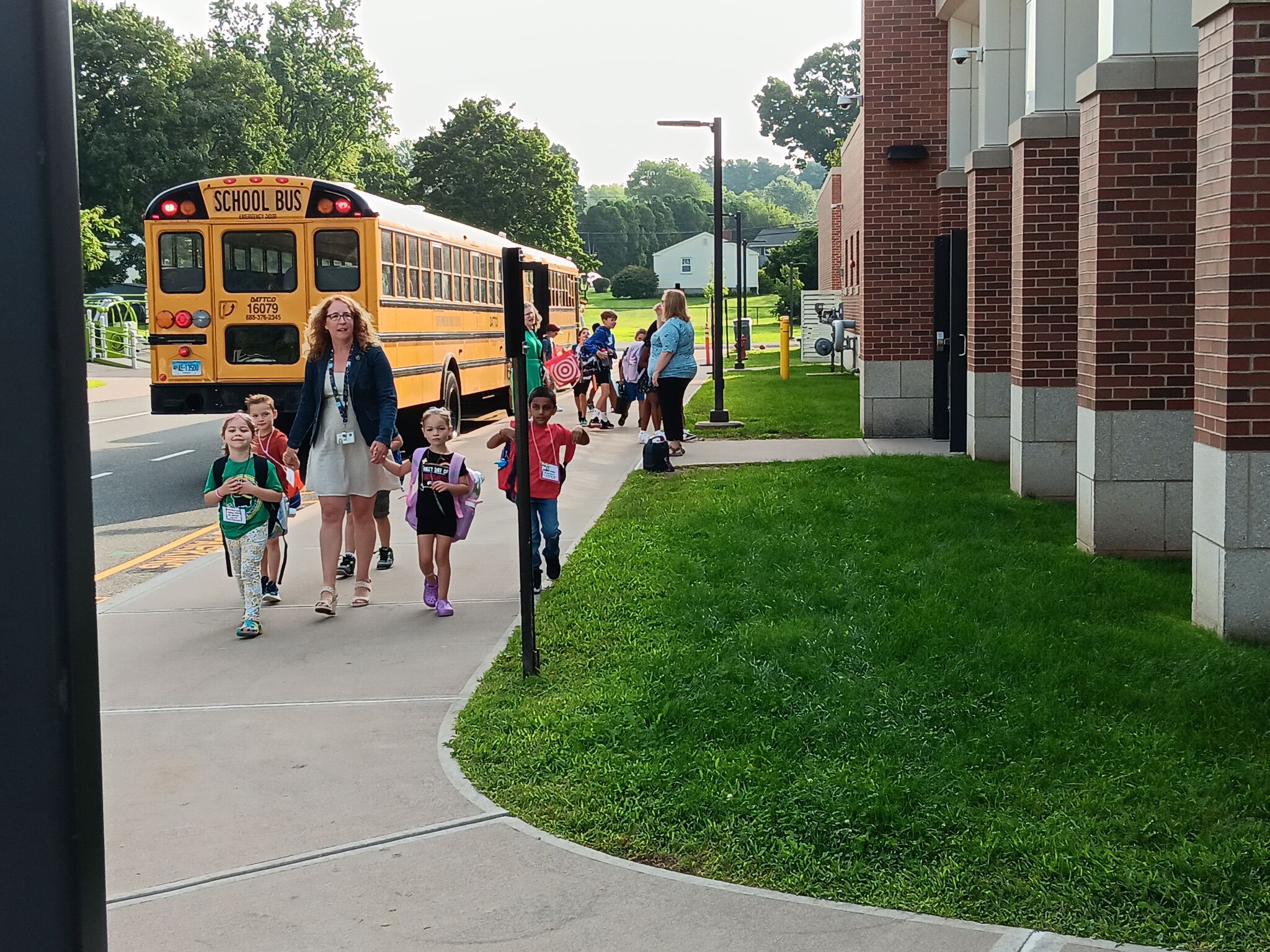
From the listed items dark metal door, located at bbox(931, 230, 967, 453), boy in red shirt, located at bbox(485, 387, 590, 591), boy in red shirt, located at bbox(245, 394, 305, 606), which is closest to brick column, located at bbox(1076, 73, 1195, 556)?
boy in red shirt, located at bbox(485, 387, 590, 591)

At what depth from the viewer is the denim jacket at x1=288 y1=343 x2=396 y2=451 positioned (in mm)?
9172

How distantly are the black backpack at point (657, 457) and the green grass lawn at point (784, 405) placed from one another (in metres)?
3.66

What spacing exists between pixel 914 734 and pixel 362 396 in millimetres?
4474

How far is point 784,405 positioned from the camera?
83.6 ft

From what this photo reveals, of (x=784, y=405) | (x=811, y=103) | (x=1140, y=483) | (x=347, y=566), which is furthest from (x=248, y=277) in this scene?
(x=811, y=103)

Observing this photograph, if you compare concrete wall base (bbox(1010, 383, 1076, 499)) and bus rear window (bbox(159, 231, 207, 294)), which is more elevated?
bus rear window (bbox(159, 231, 207, 294))

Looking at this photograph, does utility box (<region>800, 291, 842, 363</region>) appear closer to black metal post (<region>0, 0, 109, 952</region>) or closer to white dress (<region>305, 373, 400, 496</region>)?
white dress (<region>305, 373, 400, 496</region>)

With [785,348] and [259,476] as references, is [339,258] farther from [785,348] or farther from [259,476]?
[785,348]

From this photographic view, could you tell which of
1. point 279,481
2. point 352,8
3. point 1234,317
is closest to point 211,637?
point 279,481

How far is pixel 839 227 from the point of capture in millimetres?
46594

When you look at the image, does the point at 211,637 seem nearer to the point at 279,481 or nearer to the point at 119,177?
the point at 279,481

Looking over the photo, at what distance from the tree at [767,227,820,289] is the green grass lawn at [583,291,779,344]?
3513 millimetres

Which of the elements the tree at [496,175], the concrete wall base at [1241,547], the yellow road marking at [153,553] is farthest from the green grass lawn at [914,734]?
the tree at [496,175]

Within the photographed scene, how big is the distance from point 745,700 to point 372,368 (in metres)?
3.79
